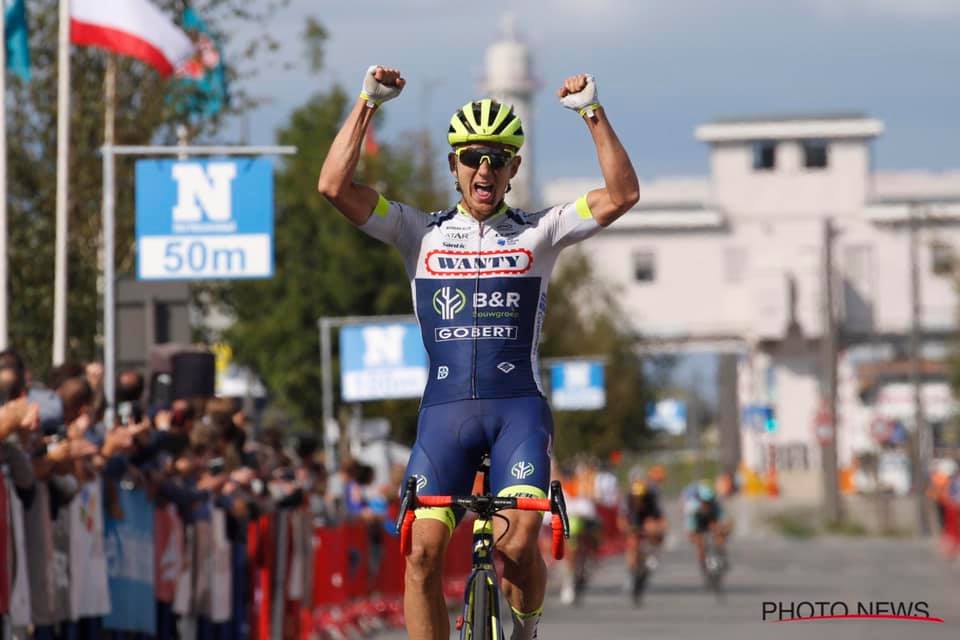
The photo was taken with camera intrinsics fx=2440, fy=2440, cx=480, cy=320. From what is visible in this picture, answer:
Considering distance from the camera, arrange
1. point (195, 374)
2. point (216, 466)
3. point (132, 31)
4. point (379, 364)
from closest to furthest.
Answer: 1. point (216, 466)
2. point (195, 374)
3. point (132, 31)
4. point (379, 364)

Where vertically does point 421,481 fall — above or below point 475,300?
below

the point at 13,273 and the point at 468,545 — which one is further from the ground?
the point at 13,273

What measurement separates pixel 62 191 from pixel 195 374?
17.2ft

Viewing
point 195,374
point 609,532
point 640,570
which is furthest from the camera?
point 609,532

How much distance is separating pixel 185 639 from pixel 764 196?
362 feet

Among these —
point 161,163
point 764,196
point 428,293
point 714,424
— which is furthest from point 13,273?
point 714,424

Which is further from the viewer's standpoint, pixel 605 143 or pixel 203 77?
pixel 203 77

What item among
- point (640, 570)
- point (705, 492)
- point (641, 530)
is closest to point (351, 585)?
point (640, 570)

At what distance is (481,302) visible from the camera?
32.9ft

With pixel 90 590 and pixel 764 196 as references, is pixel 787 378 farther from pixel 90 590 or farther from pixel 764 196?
pixel 90 590

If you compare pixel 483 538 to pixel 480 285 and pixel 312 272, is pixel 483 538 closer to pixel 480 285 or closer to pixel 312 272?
pixel 480 285

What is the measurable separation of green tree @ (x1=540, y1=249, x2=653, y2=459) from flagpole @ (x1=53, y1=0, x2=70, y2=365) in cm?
4761

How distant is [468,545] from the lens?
A: 32406 millimetres

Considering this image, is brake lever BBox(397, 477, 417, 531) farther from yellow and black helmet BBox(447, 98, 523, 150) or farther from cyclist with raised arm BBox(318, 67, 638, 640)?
yellow and black helmet BBox(447, 98, 523, 150)
